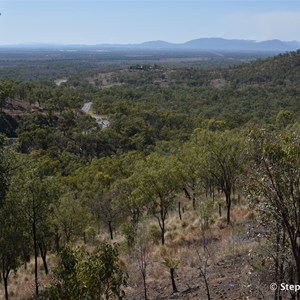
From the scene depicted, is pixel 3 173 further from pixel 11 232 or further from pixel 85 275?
pixel 85 275

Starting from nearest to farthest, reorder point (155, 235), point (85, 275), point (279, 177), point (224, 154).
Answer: point (279, 177)
point (85, 275)
point (155, 235)
point (224, 154)

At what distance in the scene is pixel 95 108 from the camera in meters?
108

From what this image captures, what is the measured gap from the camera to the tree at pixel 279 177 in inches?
300

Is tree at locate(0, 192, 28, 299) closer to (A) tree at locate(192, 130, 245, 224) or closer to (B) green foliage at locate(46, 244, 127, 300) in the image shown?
(B) green foliage at locate(46, 244, 127, 300)

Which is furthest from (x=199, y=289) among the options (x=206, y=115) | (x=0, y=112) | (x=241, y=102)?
(x=241, y=102)

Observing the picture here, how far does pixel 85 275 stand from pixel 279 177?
181 inches

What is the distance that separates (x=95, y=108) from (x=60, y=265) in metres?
100

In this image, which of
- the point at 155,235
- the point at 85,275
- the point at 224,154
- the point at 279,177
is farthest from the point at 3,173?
the point at 224,154

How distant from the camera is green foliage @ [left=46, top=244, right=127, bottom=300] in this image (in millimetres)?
9000

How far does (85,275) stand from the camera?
8.97 metres

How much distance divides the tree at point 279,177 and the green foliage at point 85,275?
12.3 ft

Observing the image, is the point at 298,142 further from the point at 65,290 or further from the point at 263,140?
the point at 65,290

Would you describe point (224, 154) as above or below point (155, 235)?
above

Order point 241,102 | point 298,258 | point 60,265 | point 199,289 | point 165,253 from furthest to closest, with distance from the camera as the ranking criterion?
point 241,102, point 165,253, point 199,289, point 60,265, point 298,258
